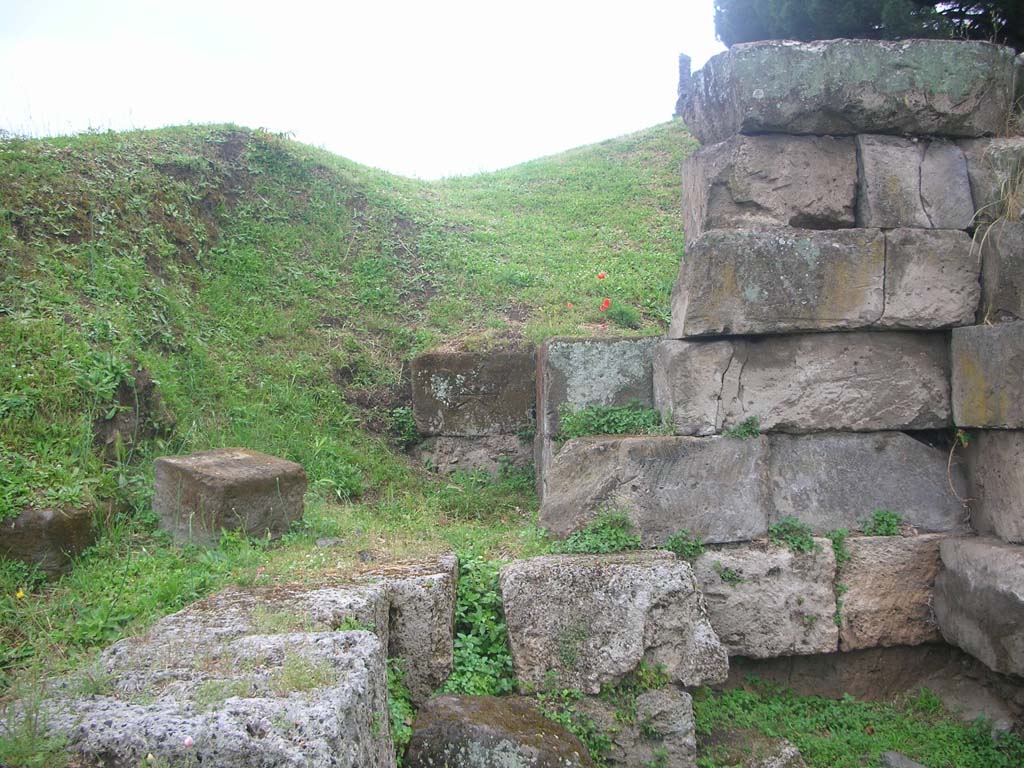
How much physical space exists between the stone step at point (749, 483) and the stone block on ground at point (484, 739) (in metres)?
1.37

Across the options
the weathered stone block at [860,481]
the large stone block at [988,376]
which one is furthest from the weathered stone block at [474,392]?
the large stone block at [988,376]

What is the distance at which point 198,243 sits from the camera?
820cm

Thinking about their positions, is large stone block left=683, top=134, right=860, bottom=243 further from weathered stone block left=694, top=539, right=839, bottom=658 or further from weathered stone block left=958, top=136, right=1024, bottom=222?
weathered stone block left=694, top=539, right=839, bottom=658

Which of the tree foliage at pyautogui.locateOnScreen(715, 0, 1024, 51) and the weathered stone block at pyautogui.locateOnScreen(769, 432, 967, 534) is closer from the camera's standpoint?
the weathered stone block at pyautogui.locateOnScreen(769, 432, 967, 534)

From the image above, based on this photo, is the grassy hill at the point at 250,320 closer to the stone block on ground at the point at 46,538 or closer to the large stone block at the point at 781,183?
the stone block on ground at the point at 46,538

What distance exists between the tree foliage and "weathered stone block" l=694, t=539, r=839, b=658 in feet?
16.1

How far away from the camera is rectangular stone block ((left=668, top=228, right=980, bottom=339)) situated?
4.86 m

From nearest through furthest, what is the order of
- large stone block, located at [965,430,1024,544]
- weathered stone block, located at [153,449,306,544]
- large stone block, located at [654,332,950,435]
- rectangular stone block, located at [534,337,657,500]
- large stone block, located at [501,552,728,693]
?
large stone block, located at [501,552,728,693] → large stone block, located at [965,430,1024,544] → weathered stone block, located at [153,449,306,544] → large stone block, located at [654,332,950,435] → rectangular stone block, located at [534,337,657,500]

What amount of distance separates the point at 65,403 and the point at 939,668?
5498 mm

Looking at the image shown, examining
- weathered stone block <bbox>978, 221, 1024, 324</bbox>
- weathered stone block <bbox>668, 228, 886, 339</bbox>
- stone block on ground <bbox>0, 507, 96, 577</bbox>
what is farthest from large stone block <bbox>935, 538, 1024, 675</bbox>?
stone block on ground <bbox>0, 507, 96, 577</bbox>

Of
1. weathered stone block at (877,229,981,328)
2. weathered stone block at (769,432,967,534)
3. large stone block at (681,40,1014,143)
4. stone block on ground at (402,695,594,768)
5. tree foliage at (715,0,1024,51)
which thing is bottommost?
stone block on ground at (402,695,594,768)

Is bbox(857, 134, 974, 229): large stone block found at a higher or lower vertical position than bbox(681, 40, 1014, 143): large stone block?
lower

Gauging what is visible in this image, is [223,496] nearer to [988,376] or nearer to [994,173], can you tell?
[988,376]

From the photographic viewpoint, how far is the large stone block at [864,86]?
4918mm
